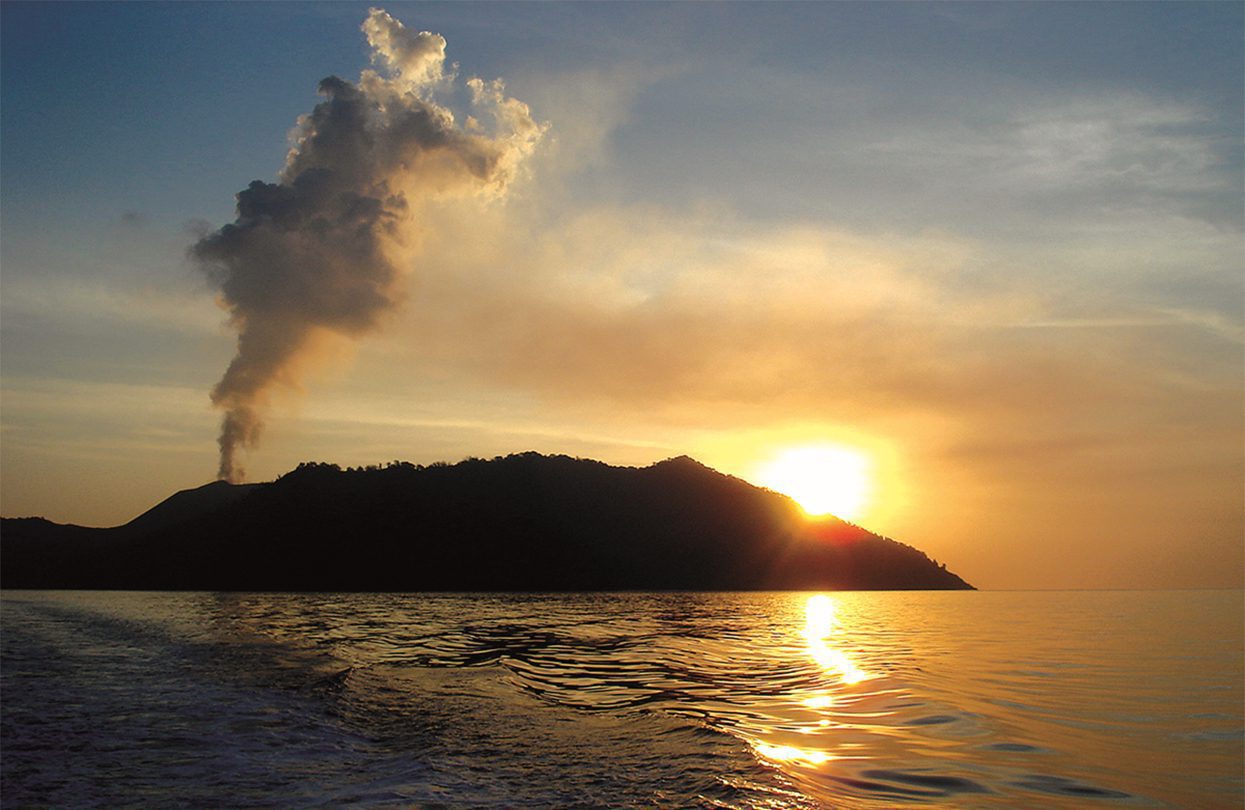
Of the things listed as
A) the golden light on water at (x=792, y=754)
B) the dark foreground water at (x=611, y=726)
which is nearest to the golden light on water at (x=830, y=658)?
the dark foreground water at (x=611, y=726)

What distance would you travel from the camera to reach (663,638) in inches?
1655

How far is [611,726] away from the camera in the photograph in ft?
56.4

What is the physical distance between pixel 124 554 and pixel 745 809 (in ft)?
753

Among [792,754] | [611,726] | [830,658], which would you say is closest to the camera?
[792,754]

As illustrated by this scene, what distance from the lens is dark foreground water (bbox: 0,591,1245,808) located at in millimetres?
12398

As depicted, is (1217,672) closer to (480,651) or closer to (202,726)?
(480,651)

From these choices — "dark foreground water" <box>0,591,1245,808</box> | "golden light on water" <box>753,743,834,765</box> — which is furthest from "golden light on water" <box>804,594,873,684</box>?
"golden light on water" <box>753,743,834,765</box>

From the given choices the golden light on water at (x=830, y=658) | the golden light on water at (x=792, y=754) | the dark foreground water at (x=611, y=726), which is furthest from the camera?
the golden light on water at (x=830, y=658)

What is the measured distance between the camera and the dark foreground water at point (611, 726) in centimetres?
1240

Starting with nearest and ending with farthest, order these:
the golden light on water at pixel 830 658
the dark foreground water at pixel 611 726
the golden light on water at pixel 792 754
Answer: the dark foreground water at pixel 611 726 → the golden light on water at pixel 792 754 → the golden light on water at pixel 830 658

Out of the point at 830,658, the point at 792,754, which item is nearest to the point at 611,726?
the point at 792,754

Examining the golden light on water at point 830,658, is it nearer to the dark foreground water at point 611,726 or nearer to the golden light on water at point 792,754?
the dark foreground water at point 611,726

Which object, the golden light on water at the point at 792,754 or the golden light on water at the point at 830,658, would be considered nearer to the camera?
the golden light on water at the point at 792,754

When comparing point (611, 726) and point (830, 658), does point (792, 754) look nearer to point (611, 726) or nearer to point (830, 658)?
point (611, 726)
